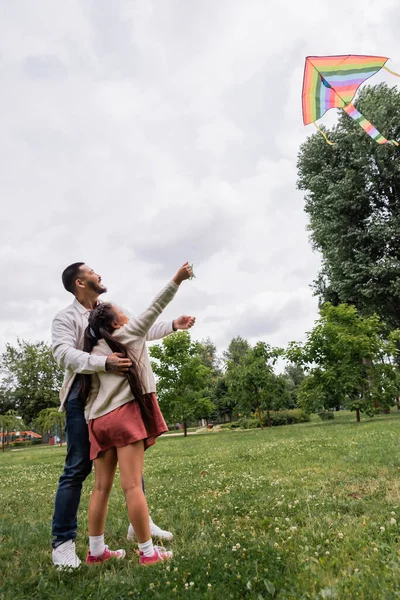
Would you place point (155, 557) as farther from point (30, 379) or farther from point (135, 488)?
point (30, 379)

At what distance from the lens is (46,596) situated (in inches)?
113

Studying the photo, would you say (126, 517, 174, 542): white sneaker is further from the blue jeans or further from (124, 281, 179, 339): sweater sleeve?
(124, 281, 179, 339): sweater sleeve

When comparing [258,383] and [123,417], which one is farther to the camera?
[258,383]

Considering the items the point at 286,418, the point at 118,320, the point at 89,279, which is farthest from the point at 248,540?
the point at 286,418

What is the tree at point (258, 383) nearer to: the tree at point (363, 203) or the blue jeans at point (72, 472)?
the tree at point (363, 203)

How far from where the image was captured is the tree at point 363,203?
22.9m

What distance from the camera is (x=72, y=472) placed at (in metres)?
3.59

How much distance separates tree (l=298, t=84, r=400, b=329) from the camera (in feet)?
75.2

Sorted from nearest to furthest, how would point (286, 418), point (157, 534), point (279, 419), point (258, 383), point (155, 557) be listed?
point (155, 557), point (157, 534), point (258, 383), point (279, 419), point (286, 418)

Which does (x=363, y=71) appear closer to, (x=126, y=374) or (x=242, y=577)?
(x=126, y=374)

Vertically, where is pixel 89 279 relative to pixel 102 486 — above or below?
above

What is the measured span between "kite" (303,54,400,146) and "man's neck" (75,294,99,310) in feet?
14.1

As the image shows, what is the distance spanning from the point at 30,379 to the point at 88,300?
53146 millimetres

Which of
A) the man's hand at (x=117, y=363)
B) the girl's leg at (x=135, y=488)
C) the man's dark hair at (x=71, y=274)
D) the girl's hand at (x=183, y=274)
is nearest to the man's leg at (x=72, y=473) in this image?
the girl's leg at (x=135, y=488)
